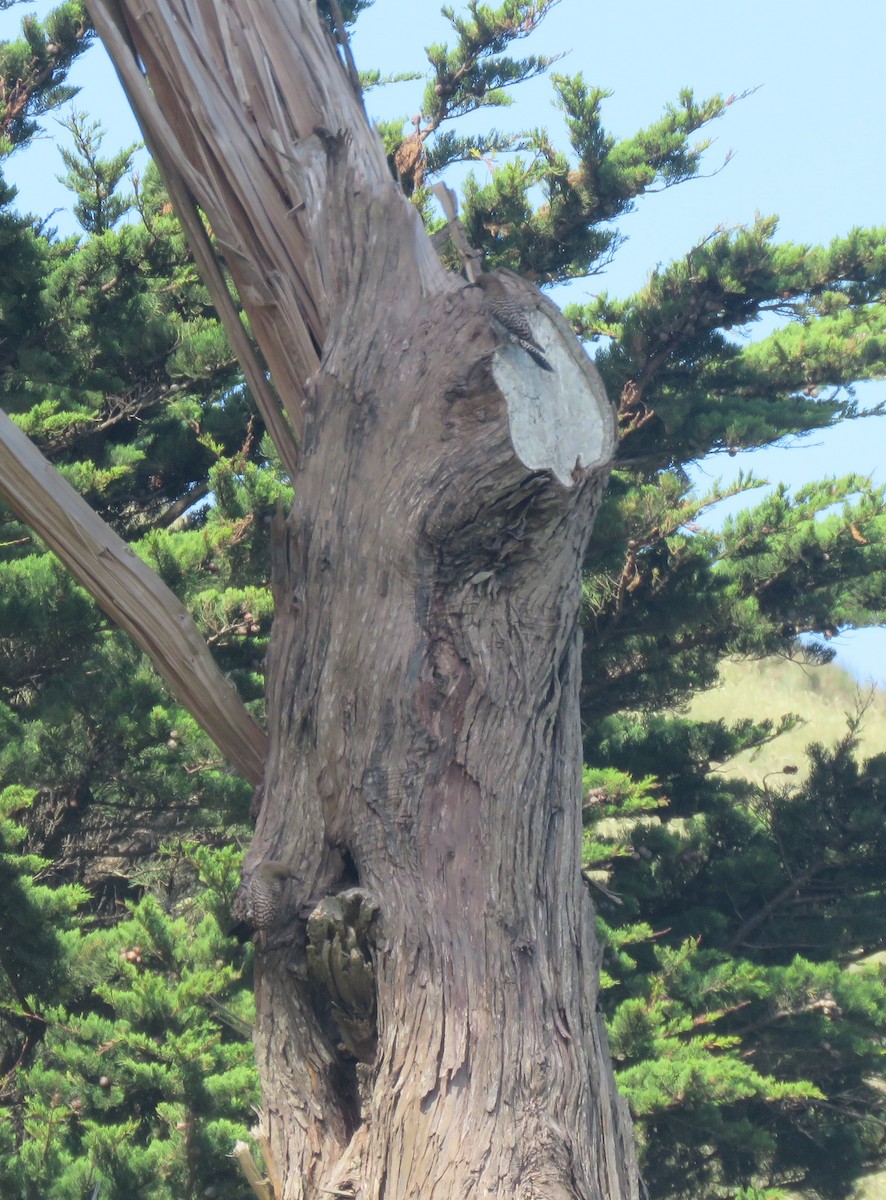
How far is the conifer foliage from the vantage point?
4.59 metres

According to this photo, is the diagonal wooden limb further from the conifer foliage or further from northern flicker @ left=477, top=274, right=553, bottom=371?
the conifer foliage

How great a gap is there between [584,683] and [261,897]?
5350 millimetres

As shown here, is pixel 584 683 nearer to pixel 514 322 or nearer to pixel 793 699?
pixel 514 322

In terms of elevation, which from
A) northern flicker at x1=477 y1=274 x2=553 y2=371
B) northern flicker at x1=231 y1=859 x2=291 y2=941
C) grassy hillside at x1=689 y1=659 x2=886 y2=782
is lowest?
northern flicker at x1=231 y1=859 x2=291 y2=941

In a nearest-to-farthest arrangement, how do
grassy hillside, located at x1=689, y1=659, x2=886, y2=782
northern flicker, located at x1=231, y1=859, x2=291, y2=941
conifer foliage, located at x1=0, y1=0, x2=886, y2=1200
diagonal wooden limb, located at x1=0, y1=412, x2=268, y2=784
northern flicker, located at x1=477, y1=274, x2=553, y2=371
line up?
northern flicker, located at x1=231, y1=859, x2=291, y2=941 < northern flicker, located at x1=477, y1=274, x2=553, y2=371 < diagonal wooden limb, located at x1=0, y1=412, x2=268, y2=784 < conifer foliage, located at x1=0, y1=0, x2=886, y2=1200 < grassy hillside, located at x1=689, y1=659, x2=886, y2=782

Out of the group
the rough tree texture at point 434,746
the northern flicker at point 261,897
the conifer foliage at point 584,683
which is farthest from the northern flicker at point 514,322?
the conifer foliage at point 584,683

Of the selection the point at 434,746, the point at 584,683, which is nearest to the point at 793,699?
the point at 584,683

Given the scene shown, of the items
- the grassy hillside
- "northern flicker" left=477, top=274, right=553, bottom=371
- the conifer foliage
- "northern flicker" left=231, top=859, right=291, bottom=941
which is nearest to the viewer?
"northern flicker" left=231, top=859, right=291, bottom=941

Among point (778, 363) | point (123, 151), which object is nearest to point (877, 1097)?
point (778, 363)

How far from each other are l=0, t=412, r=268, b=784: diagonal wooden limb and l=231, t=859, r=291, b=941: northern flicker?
37 cm

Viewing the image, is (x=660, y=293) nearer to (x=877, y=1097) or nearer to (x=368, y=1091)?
(x=877, y=1097)

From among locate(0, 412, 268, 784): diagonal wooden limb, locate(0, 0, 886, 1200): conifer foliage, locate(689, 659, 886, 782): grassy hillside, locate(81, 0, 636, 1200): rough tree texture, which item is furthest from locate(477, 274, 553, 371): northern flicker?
locate(689, 659, 886, 782): grassy hillside

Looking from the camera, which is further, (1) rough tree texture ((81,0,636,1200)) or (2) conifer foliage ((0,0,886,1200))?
(2) conifer foliage ((0,0,886,1200))

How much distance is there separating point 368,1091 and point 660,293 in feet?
20.0
